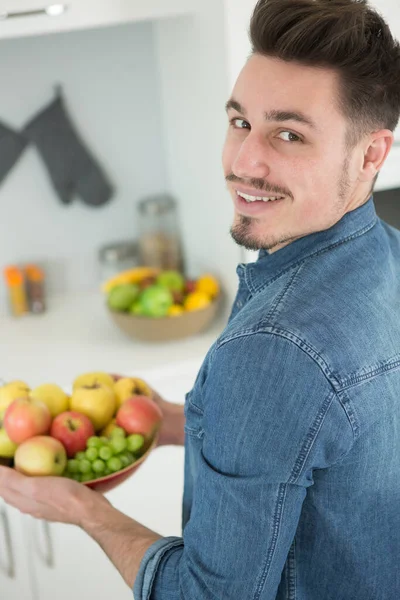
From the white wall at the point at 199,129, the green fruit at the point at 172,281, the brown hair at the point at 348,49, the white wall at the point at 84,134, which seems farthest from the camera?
the white wall at the point at 84,134

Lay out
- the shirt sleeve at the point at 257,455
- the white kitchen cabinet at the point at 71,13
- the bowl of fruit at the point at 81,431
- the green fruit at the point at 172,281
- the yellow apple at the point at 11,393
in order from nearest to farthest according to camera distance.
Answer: the shirt sleeve at the point at 257,455
the bowl of fruit at the point at 81,431
the yellow apple at the point at 11,393
the white kitchen cabinet at the point at 71,13
the green fruit at the point at 172,281

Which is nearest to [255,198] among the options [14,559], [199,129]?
[199,129]

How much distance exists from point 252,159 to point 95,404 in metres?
0.52

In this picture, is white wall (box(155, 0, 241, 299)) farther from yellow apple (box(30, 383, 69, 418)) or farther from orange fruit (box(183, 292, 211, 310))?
yellow apple (box(30, 383, 69, 418))

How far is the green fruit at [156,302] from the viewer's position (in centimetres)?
177

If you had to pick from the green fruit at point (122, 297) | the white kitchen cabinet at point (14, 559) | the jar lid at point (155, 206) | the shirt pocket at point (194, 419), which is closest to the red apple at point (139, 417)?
the shirt pocket at point (194, 419)

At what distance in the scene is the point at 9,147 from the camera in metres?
1.99

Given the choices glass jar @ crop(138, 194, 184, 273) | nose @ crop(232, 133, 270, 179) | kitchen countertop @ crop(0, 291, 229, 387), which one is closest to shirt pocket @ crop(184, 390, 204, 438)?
nose @ crop(232, 133, 270, 179)

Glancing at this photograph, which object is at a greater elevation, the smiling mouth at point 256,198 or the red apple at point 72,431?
the smiling mouth at point 256,198

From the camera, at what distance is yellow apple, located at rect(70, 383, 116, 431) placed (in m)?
1.23

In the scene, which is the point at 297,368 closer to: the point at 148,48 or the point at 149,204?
the point at 149,204

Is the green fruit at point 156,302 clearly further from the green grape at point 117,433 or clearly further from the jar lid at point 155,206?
the green grape at point 117,433

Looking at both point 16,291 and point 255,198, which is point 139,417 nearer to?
point 255,198

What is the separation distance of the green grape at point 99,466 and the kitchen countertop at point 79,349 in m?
0.51
